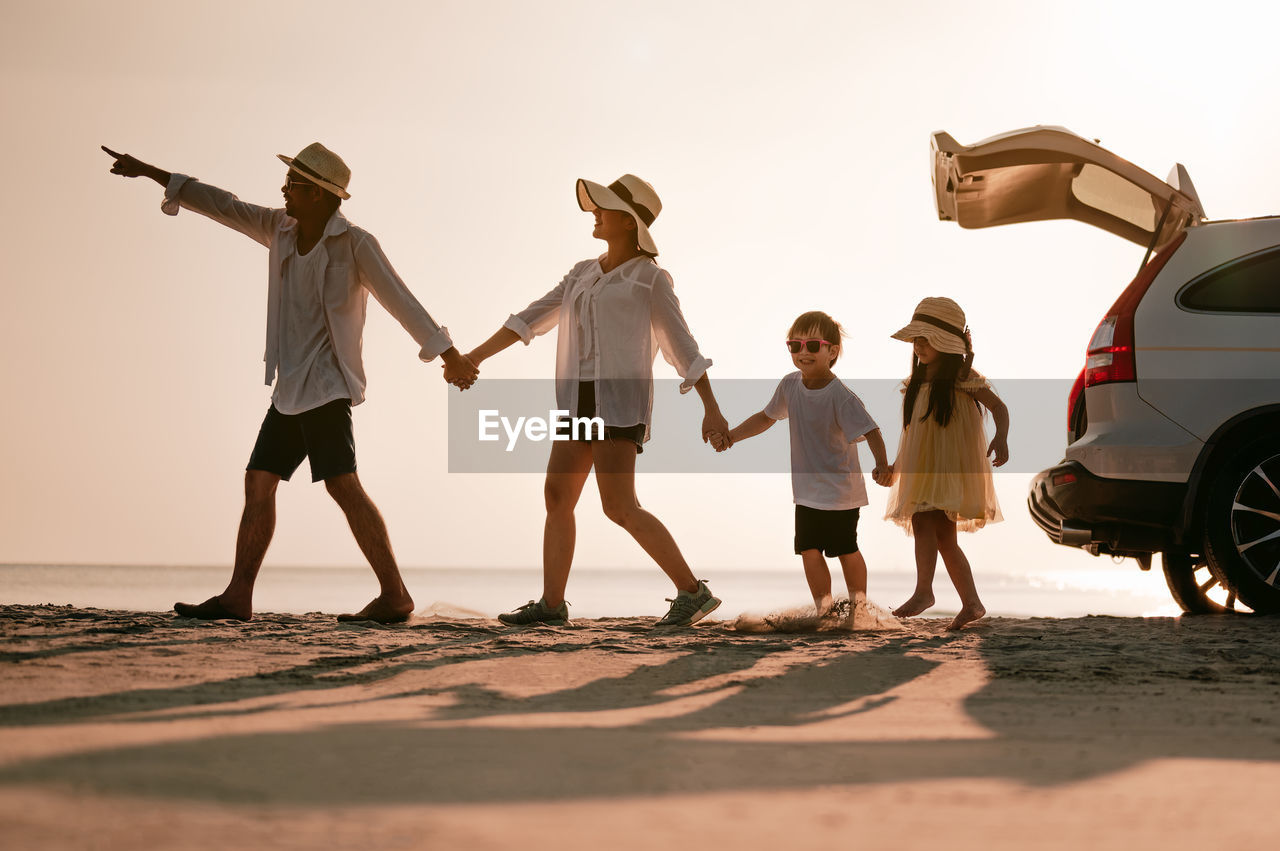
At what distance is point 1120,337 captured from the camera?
258 inches

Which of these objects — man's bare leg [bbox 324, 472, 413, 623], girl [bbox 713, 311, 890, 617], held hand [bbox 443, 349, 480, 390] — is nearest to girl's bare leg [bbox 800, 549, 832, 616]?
girl [bbox 713, 311, 890, 617]

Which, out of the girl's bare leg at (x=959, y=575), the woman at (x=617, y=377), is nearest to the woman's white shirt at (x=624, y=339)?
the woman at (x=617, y=377)

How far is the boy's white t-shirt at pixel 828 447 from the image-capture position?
709 cm

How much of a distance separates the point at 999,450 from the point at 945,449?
0.31 m

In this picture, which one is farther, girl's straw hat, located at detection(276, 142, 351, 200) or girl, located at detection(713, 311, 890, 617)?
girl, located at detection(713, 311, 890, 617)

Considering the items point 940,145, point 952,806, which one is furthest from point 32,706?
point 940,145

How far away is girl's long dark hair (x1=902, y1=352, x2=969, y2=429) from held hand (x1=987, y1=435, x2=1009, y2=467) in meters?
0.30

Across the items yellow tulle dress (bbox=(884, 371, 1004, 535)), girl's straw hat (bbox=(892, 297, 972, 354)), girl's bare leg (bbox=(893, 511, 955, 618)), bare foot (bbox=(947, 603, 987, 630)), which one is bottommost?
bare foot (bbox=(947, 603, 987, 630))

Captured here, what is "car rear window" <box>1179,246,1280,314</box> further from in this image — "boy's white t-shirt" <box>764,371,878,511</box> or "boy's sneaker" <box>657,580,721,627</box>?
"boy's sneaker" <box>657,580,721,627</box>

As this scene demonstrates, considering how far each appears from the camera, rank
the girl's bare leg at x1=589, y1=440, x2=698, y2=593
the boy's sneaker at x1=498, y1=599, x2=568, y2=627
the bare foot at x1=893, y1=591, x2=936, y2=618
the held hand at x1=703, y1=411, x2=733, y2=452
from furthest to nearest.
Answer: the bare foot at x1=893, y1=591, x2=936, y2=618
the held hand at x1=703, y1=411, x2=733, y2=452
the boy's sneaker at x1=498, y1=599, x2=568, y2=627
the girl's bare leg at x1=589, y1=440, x2=698, y2=593

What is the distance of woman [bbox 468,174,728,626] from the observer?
6711 mm

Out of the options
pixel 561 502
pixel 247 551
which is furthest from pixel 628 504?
pixel 247 551

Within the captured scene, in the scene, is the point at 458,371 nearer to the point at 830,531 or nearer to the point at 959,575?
the point at 830,531

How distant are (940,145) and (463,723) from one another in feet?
13.8
